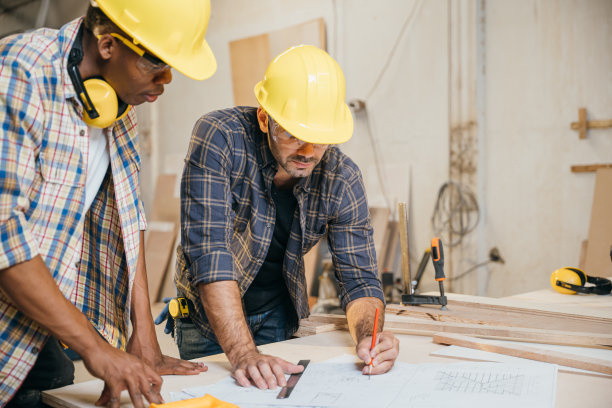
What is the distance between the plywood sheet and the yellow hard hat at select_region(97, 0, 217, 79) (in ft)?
13.6

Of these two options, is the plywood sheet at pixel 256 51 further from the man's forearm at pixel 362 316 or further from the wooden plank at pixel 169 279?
the man's forearm at pixel 362 316

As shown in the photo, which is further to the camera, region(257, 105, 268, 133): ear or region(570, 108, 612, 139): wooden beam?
region(570, 108, 612, 139): wooden beam

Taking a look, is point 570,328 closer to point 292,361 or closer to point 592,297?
point 592,297

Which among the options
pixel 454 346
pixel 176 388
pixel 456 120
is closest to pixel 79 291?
pixel 176 388

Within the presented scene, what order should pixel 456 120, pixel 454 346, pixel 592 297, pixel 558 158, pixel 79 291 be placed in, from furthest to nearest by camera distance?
pixel 456 120, pixel 558 158, pixel 592 297, pixel 454 346, pixel 79 291

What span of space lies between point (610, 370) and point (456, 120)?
3503 mm

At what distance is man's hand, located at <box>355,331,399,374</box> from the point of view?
1.51 m

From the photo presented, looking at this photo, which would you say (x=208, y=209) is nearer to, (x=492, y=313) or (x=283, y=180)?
(x=283, y=180)

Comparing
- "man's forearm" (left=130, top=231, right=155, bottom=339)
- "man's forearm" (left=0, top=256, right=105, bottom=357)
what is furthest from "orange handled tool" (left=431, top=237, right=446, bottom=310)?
"man's forearm" (left=0, top=256, right=105, bottom=357)

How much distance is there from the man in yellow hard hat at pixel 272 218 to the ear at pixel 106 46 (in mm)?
492

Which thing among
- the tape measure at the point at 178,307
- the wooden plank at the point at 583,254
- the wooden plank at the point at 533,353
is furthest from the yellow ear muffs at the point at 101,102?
the wooden plank at the point at 583,254

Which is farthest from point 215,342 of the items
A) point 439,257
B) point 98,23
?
point 98,23

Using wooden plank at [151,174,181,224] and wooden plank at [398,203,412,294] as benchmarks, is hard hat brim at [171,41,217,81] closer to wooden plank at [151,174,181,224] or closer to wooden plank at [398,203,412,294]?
wooden plank at [398,203,412,294]

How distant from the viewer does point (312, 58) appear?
69.2 inches
